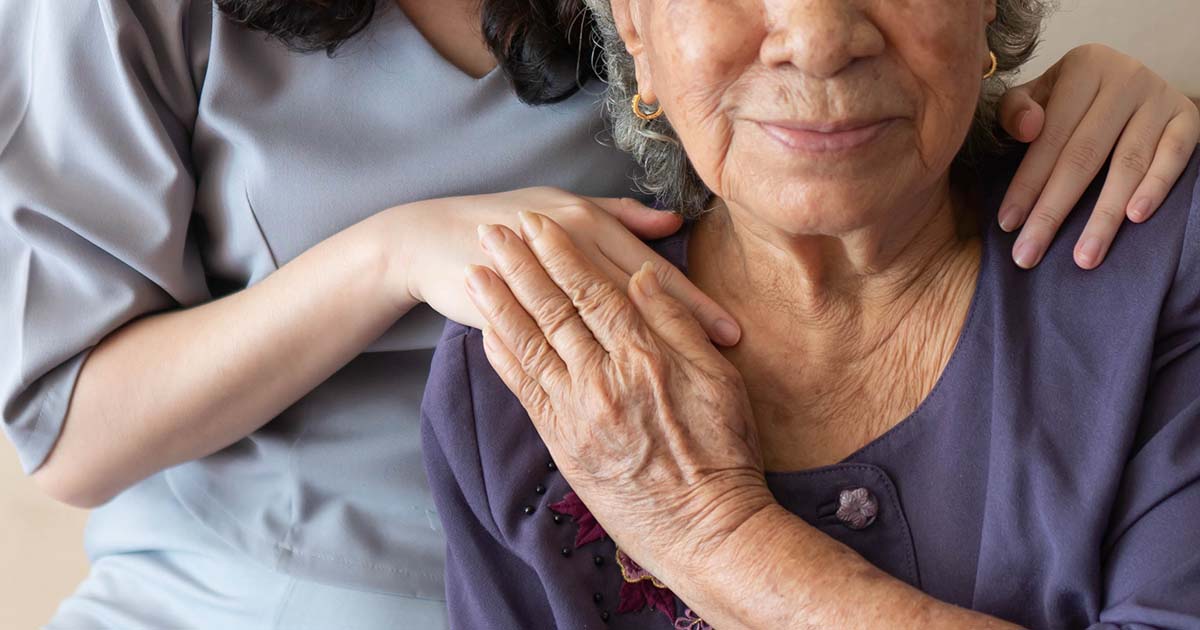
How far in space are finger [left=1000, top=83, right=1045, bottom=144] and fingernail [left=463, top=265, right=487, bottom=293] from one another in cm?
62

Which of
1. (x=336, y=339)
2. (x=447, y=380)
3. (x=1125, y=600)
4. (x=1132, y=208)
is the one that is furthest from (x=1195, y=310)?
(x=336, y=339)

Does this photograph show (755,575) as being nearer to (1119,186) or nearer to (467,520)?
(467,520)

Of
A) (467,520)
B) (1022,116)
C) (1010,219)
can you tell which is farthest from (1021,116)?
(467,520)

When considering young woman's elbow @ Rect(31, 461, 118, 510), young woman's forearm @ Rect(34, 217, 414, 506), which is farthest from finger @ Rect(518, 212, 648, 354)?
young woman's elbow @ Rect(31, 461, 118, 510)

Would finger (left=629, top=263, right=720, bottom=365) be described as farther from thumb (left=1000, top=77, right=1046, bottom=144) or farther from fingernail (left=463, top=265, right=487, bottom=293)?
thumb (left=1000, top=77, right=1046, bottom=144)

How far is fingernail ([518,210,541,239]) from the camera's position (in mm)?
1419

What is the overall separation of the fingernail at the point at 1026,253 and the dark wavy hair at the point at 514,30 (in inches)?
24.3

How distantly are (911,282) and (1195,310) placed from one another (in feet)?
0.98

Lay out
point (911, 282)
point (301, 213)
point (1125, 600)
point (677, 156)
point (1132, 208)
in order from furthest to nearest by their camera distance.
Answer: point (301, 213), point (677, 156), point (911, 282), point (1132, 208), point (1125, 600)

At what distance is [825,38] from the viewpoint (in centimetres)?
116

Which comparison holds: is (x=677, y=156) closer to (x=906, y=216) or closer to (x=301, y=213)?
(x=906, y=216)

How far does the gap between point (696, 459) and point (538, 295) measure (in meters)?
0.25

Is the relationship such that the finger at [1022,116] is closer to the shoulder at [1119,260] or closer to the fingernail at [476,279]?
the shoulder at [1119,260]

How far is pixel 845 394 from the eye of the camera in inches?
55.7
